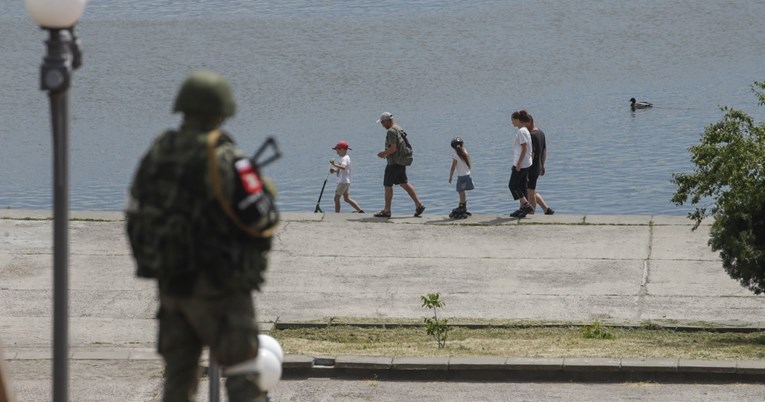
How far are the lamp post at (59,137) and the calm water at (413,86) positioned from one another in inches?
758

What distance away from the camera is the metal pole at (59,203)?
271 inches

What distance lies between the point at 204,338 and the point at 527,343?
6388mm

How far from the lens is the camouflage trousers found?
5.87m

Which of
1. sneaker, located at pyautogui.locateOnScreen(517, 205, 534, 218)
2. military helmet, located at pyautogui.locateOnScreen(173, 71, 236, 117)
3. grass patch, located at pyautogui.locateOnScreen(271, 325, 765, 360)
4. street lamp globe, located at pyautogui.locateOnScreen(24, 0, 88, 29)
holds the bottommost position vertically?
grass patch, located at pyautogui.locateOnScreen(271, 325, 765, 360)

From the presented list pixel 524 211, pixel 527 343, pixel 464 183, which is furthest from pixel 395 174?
pixel 527 343

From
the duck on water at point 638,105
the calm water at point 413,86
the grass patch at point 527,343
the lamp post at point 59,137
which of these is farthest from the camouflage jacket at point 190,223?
the duck on water at point 638,105

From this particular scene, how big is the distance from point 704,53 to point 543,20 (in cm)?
775

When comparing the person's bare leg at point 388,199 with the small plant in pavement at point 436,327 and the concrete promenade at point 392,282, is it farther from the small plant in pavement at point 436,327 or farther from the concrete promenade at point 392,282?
the small plant in pavement at point 436,327

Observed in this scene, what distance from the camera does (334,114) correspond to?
38.9 meters

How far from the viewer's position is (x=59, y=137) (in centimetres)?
696

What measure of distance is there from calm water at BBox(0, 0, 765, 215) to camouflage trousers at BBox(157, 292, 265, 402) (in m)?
20.1

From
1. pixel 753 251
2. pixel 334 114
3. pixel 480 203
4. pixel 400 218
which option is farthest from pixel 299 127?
pixel 753 251

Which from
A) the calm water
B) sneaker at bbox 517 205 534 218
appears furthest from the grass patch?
the calm water

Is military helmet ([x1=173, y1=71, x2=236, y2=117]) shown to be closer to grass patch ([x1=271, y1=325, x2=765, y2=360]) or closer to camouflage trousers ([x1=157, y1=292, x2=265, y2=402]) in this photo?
camouflage trousers ([x1=157, y1=292, x2=265, y2=402])
